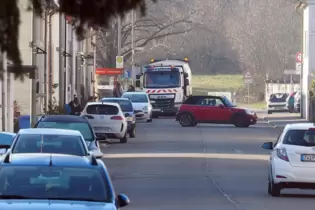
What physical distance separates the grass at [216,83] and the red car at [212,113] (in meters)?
43.7

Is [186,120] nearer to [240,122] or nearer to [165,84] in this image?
[240,122]

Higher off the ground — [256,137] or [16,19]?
[16,19]

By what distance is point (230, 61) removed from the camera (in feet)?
327

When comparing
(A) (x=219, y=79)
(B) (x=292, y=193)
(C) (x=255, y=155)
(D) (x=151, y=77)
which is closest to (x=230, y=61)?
(A) (x=219, y=79)

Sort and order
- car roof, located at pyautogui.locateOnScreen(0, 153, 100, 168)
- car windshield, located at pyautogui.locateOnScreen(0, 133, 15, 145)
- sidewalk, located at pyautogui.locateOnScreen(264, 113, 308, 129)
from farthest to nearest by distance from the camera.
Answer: sidewalk, located at pyautogui.locateOnScreen(264, 113, 308, 129) < car windshield, located at pyautogui.locateOnScreen(0, 133, 15, 145) < car roof, located at pyautogui.locateOnScreen(0, 153, 100, 168)

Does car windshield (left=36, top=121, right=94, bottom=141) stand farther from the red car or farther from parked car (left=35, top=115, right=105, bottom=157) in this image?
the red car

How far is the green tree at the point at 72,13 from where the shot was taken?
18.5 feet

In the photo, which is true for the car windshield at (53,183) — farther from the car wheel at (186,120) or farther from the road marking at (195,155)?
the car wheel at (186,120)

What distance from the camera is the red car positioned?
45469mm

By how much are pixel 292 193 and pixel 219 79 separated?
7877cm

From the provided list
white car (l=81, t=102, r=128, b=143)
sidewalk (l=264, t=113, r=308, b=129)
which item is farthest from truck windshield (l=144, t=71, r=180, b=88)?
white car (l=81, t=102, r=128, b=143)

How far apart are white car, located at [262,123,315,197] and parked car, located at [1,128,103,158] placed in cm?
379

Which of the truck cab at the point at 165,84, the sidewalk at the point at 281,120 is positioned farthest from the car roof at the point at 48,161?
the truck cab at the point at 165,84

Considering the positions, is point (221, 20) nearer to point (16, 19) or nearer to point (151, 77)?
point (151, 77)
